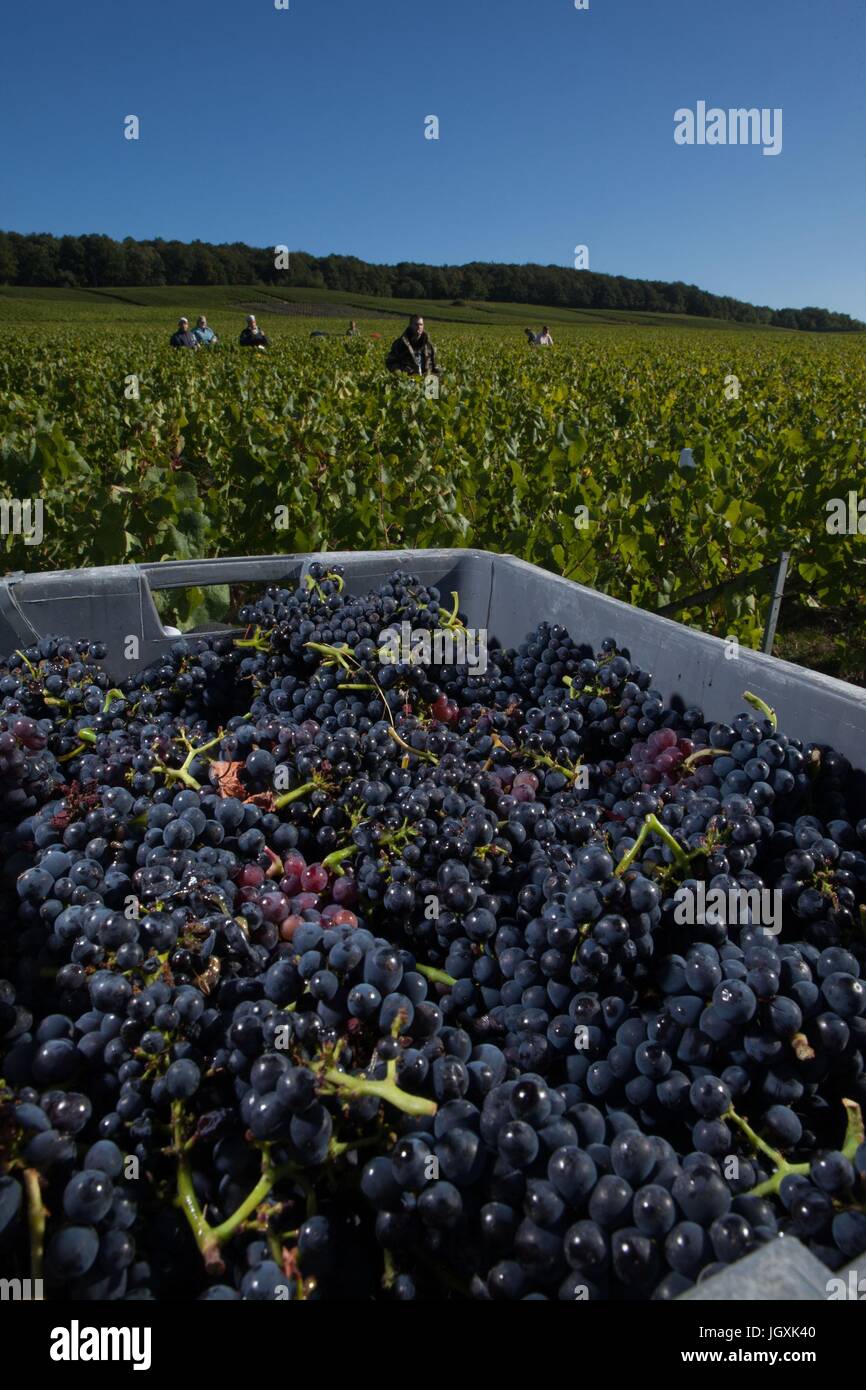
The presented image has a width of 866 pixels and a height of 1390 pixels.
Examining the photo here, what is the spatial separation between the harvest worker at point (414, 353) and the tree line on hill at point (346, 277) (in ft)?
202

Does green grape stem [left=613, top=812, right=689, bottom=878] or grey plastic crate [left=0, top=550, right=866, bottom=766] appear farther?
grey plastic crate [left=0, top=550, right=866, bottom=766]

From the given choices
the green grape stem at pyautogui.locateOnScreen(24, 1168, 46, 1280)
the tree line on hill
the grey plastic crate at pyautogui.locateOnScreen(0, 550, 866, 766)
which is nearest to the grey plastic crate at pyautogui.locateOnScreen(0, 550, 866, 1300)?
the grey plastic crate at pyautogui.locateOnScreen(0, 550, 866, 766)

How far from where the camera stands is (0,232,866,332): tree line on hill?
79500mm

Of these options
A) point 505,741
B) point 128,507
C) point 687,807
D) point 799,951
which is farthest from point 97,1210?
point 128,507

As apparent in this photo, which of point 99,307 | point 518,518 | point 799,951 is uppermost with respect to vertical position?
point 99,307

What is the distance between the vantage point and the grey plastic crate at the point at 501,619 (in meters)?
1.74

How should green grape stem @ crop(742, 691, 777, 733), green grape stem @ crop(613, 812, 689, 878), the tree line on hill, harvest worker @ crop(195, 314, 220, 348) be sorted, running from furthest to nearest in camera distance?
the tree line on hill
harvest worker @ crop(195, 314, 220, 348)
green grape stem @ crop(742, 691, 777, 733)
green grape stem @ crop(613, 812, 689, 878)

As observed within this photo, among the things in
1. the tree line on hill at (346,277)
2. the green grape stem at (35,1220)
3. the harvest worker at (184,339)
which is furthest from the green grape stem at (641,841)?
the tree line on hill at (346,277)

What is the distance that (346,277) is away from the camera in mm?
85375

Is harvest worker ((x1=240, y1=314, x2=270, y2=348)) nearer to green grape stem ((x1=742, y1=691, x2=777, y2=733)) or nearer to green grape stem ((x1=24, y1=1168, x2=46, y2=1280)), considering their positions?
green grape stem ((x1=742, y1=691, x2=777, y2=733))

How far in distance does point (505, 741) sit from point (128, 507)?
315 cm

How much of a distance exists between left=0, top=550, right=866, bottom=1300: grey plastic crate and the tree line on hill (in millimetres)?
77304

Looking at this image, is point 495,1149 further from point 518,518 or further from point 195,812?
point 518,518

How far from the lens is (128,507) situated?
4.35 metres
